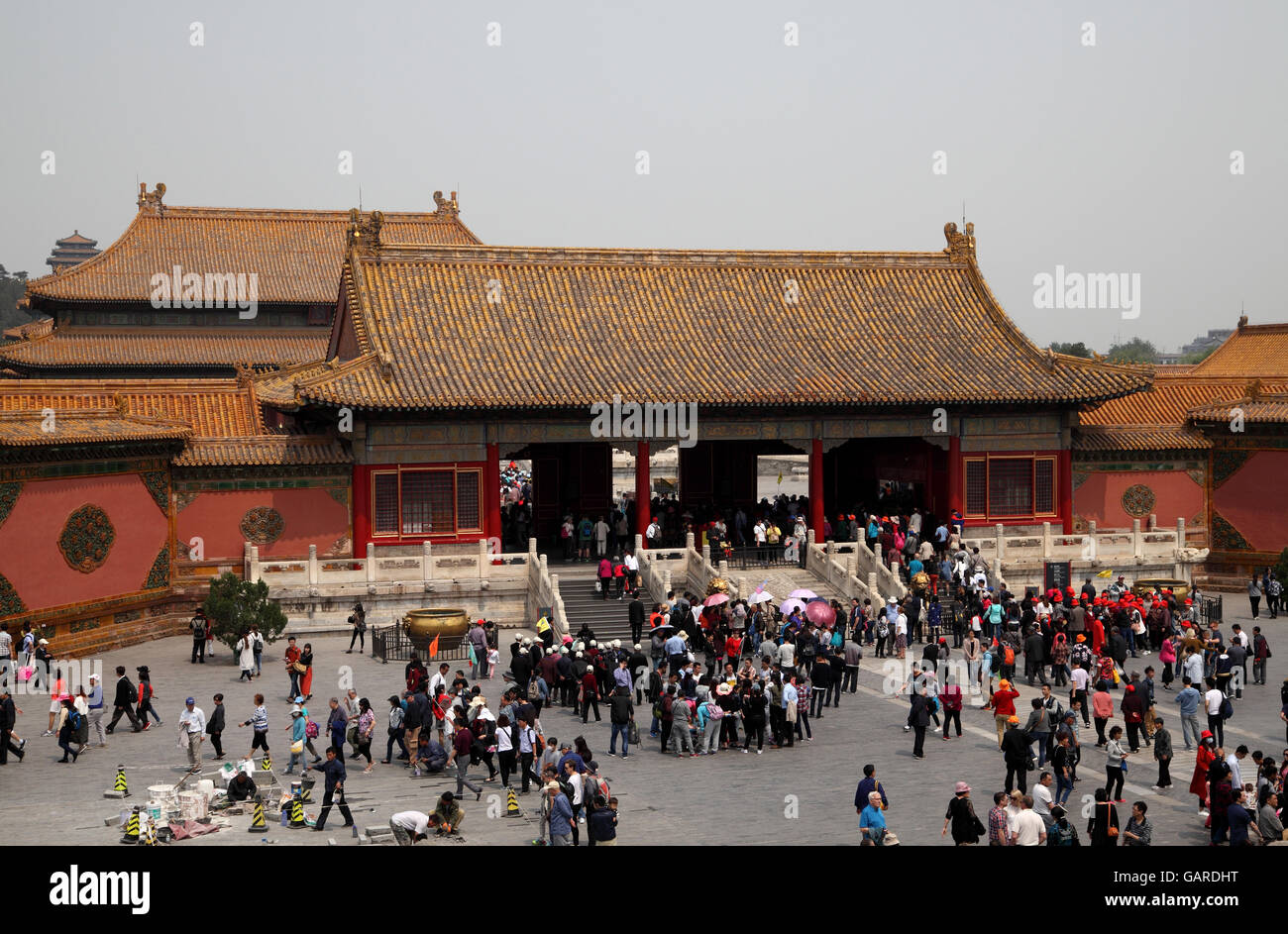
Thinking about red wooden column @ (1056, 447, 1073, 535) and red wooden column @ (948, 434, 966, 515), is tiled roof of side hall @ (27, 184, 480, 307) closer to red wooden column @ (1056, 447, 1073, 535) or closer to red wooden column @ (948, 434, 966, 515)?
red wooden column @ (948, 434, 966, 515)

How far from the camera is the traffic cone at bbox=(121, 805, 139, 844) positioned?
1991 cm

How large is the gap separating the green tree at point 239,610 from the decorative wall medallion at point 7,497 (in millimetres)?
Result: 4622

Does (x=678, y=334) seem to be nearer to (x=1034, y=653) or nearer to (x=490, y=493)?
(x=490, y=493)

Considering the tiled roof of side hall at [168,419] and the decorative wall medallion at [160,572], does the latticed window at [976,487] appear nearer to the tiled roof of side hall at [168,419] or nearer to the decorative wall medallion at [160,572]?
the tiled roof of side hall at [168,419]

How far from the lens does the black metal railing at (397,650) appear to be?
3409cm

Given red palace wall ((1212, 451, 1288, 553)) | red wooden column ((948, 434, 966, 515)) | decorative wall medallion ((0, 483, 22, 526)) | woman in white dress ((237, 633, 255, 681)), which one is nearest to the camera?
woman in white dress ((237, 633, 255, 681))

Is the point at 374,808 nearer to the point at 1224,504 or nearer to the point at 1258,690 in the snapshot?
the point at 1258,690

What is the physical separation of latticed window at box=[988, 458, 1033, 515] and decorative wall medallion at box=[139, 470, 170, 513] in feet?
74.8

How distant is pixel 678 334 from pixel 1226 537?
17605 mm

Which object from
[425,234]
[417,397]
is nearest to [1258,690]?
[417,397]

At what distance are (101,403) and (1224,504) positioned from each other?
32.5m

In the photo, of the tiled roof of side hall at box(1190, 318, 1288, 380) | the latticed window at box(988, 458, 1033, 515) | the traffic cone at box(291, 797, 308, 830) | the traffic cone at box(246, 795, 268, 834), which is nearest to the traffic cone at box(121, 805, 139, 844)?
the traffic cone at box(246, 795, 268, 834)

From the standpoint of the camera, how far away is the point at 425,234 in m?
70.2

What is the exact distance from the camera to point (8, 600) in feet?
107
